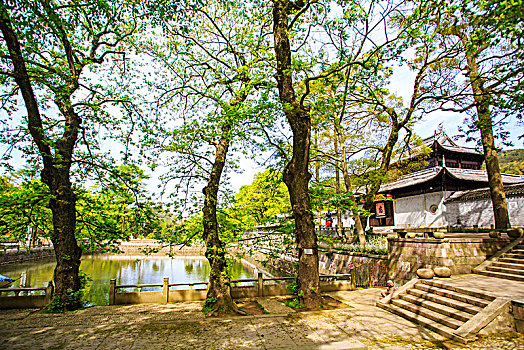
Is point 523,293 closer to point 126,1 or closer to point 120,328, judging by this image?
point 120,328

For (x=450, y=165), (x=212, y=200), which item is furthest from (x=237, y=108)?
(x=450, y=165)

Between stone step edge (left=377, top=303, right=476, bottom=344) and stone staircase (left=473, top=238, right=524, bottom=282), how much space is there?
3.85 metres

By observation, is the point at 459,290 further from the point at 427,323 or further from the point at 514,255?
the point at 514,255

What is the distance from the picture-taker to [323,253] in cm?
2002

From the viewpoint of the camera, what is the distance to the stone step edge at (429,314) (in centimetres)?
646

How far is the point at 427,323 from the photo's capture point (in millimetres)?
6801

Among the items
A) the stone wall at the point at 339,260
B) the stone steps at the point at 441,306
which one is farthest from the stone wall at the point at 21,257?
the stone steps at the point at 441,306

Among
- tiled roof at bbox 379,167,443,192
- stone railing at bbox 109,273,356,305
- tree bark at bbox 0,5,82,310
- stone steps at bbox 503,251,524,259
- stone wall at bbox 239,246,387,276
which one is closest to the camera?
tree bark at bbox 0,5,82,310

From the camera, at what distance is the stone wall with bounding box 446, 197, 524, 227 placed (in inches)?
635

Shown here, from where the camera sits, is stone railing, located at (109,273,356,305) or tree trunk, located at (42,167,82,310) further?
stone railing, located at (109,273,356,305)

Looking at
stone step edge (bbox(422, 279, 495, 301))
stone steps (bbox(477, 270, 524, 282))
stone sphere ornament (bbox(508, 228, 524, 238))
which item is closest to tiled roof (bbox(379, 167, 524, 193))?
stone sphere ornament (bbox(508, 228, 524, 238))

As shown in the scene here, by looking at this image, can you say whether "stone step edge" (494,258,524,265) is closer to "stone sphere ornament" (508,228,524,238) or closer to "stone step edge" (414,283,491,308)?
"stone sphere ornament" (508,228,524,238)

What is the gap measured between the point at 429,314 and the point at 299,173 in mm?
5025

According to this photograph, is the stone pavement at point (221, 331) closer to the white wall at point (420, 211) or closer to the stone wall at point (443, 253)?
the stone wall at point (443, 253)
